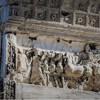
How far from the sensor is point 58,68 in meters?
9.38

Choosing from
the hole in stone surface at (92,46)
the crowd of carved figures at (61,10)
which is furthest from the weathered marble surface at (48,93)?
the crowd of carved figures at (61,10)

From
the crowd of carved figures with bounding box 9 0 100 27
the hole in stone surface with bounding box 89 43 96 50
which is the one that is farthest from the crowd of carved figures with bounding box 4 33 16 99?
the hole in stone surface with bounding box 89 43 96 50

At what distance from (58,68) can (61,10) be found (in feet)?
3.66

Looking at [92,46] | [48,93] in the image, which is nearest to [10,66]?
[48,93]

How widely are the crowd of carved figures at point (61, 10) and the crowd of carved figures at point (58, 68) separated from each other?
566 mm

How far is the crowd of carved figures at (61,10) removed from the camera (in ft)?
31.5

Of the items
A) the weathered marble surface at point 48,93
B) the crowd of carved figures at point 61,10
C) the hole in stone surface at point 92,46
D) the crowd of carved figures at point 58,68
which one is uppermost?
the crowd of carved figures at point 61,10

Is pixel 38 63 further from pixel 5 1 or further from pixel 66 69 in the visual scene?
pixel 5 1

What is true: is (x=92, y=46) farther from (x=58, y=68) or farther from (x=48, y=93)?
(x=48, y=93)

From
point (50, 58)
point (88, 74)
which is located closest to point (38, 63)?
point (50, 58)

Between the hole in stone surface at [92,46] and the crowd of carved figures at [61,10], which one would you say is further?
the hole in stone surface at [92,46]

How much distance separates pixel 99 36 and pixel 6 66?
6.22ft

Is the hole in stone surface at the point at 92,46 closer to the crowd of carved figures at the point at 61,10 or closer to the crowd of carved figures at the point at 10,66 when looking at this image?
the crowd of carved figures at the point at 61,10

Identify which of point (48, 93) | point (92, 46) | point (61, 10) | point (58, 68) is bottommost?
point (48, 93)
